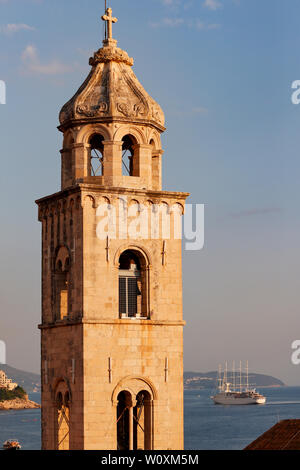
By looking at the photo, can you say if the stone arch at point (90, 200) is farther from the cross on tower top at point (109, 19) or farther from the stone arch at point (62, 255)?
the cross on tower top at point (109, 19)

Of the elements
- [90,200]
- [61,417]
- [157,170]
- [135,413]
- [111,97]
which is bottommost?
[61,417]

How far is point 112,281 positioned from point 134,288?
1.46 m

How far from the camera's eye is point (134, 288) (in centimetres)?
4091

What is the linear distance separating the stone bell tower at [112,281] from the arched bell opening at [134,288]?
0.13 feet

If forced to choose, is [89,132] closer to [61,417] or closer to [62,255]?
[62,255]

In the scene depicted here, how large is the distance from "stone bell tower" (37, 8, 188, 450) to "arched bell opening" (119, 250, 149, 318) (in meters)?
0.04

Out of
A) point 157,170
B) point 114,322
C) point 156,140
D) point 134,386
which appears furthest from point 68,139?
point 134,386

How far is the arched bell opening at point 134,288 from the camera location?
4053 cm

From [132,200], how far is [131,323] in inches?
189

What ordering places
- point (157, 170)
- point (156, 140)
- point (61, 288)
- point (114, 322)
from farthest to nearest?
point (156, 140), point (157, 170), point (61, 288), point (114, 322)

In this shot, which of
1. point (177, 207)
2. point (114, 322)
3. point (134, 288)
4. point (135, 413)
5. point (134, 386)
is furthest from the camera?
point (177, 207)

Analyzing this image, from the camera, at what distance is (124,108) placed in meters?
40.5
